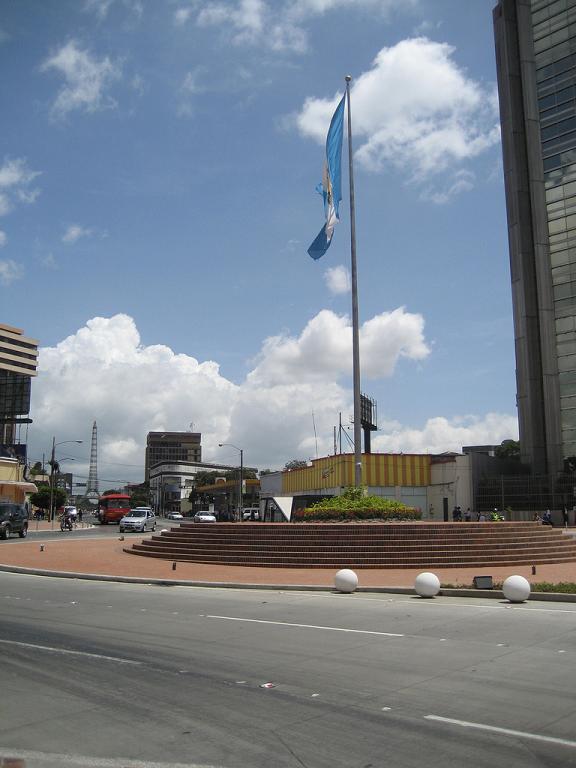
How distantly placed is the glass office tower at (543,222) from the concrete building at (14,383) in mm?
53710

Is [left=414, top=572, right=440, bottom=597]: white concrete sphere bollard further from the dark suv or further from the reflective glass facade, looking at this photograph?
the reflective glass facade

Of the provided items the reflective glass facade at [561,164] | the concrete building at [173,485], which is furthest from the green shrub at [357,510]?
the concrete building at [173,485]

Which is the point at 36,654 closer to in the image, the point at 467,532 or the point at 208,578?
the point at 208,578

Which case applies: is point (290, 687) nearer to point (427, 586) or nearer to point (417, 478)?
point (427, 586)

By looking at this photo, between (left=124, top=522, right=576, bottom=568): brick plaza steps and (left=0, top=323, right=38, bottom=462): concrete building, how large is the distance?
58977 mm

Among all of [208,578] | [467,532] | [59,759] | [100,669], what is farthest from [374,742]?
[467,532]

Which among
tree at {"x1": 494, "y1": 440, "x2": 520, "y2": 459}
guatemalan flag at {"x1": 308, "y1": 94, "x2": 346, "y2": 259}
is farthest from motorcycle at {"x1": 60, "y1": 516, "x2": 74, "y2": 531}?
tree at {"x1": 494, "y1": 440, "x2": 520, "y2": 459}

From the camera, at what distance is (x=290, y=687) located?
25.3 ft

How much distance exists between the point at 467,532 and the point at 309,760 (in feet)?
62.1

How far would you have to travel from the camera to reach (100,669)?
857 centimetres

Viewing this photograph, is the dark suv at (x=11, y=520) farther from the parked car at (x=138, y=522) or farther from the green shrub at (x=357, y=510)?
the green shrub at (x=357, y=510)

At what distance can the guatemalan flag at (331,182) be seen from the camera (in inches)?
1040

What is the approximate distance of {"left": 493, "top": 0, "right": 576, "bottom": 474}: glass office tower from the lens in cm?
5909

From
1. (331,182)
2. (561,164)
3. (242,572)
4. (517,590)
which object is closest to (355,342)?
(331,182)
